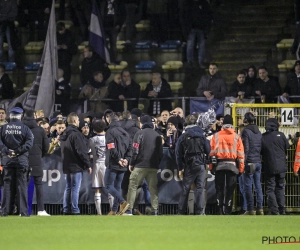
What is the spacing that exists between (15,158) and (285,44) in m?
13.4

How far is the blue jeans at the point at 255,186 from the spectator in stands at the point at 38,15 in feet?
47.5

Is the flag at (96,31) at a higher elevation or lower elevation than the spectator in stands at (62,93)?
higher

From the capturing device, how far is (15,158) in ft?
72.9

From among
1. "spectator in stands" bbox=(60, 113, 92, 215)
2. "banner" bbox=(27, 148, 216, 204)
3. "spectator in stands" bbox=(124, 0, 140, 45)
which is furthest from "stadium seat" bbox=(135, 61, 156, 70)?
"spectator in stands" bbox=(60, 113, 92, 215)

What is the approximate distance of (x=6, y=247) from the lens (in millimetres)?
15703

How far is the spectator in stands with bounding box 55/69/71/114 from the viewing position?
30562mm

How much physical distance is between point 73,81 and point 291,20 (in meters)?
7.07

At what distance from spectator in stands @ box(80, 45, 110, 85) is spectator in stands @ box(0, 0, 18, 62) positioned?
12.4 ft

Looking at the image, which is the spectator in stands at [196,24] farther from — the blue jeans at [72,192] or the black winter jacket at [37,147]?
the black winter jacket at [37,147]

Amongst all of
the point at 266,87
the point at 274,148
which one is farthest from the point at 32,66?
the point at 274,148

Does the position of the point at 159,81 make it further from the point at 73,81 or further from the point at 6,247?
the point at 6,247

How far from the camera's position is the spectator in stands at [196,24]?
108 ft

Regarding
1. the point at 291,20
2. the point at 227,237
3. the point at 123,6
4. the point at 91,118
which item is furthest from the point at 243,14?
the point at 227,237

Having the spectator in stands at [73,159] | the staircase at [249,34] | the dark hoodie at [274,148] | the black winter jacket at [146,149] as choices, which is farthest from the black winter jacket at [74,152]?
the staircase at [249,34]
